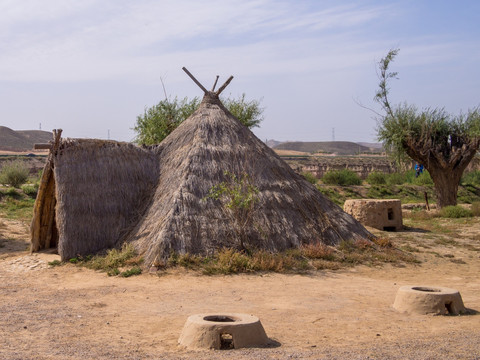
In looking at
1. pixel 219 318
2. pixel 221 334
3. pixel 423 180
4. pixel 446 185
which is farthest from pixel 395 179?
pixel 221 334

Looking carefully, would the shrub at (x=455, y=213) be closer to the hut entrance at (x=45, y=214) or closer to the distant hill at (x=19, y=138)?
the hut entrance at (x=45, y=214)

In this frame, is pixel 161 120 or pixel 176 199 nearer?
pixel 176 199

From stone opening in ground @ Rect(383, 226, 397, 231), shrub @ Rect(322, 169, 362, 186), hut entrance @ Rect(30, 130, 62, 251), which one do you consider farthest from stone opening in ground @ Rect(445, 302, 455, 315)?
shrub @ Rect(322, 169, 362, 186)

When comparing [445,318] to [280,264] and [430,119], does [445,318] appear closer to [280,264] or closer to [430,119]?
[280,264]

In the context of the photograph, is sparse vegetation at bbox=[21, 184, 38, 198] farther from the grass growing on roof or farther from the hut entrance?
the grass growing on roof

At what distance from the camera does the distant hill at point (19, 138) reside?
69.3 metres

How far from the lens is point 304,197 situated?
37.0 feet

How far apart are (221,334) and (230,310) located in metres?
1.78

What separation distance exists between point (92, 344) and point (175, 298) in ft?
7.50

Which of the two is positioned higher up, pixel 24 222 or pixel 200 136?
pixel 200 136

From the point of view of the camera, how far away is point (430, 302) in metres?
6.80

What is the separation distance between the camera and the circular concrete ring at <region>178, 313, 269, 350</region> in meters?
5.21

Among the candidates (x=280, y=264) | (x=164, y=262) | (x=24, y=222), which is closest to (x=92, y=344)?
(x=164, y=262)

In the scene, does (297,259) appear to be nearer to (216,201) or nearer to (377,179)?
(216,201)
